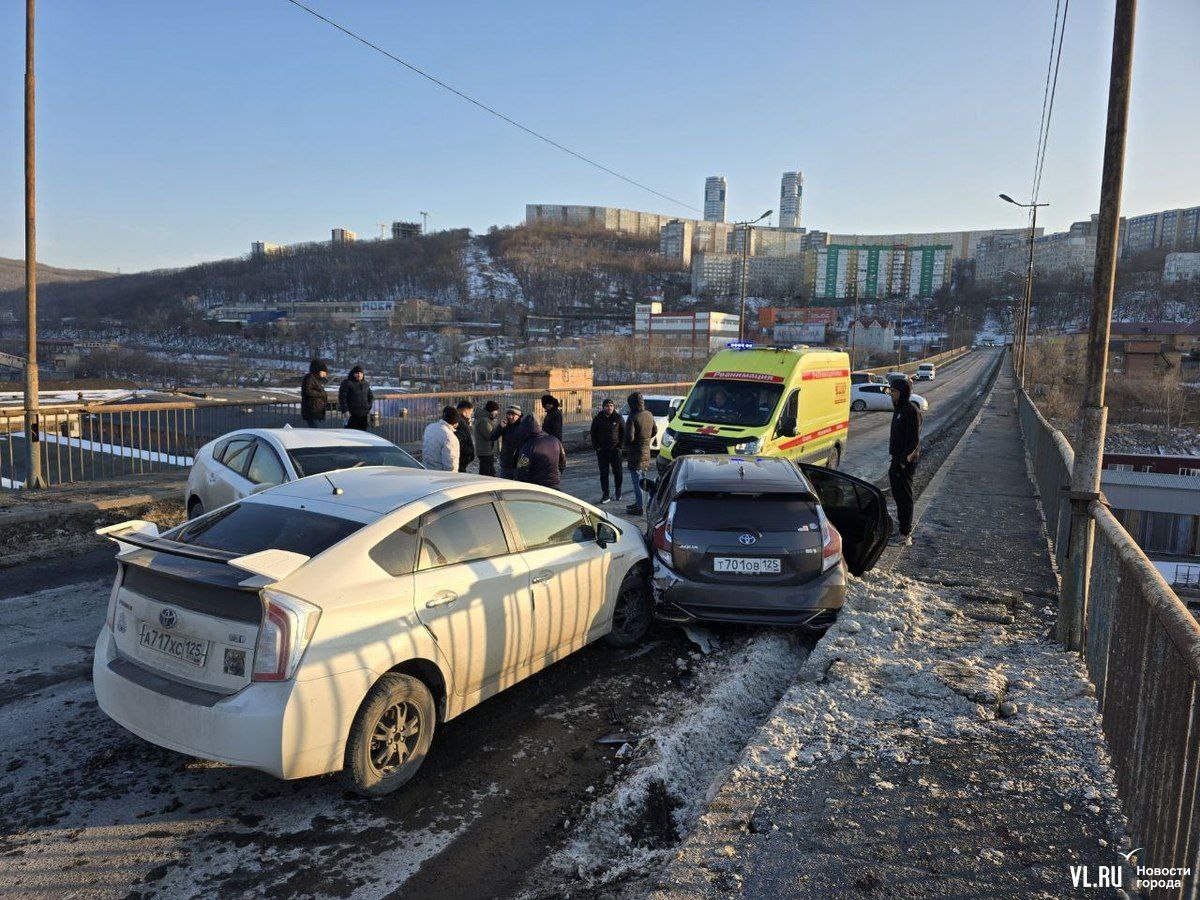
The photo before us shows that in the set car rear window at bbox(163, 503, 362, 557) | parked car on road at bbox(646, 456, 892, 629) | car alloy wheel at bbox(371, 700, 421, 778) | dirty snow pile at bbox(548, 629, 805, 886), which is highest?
car rear window at bbox(163, 503, 362, 557)

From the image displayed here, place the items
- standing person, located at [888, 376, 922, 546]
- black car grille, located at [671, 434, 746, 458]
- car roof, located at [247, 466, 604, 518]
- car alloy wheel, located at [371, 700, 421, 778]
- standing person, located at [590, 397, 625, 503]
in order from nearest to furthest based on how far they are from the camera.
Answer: car alloy wheel, located at [371, 700, 421, 778]
car roof, located at [247, 466, 604, 518]
standing person, located at [888, 376, 922, 546]
standing person, located at [590, 397, 625, 503]
black car grille, located at [671, 434, 746, 458]

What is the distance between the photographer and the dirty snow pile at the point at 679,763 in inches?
143

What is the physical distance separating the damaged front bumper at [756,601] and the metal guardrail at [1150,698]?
71.3 inches

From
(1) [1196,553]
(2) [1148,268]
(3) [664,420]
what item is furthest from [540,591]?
(2) [1148,268]

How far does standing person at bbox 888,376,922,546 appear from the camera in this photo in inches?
375

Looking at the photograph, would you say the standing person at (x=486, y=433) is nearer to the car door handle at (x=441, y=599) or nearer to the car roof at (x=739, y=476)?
the car roof at (x=739, y=476)

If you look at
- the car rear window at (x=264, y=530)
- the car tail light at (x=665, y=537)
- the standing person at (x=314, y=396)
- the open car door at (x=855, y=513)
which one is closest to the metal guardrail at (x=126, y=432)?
the standing person at (x=314, y=396)

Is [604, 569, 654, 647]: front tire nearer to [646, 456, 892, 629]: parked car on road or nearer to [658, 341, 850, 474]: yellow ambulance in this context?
[646, 456, 892, 629]: parked car on road

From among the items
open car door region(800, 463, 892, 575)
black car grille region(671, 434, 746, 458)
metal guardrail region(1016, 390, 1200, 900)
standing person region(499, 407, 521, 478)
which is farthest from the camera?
black car grille region(671, 434, 746, 458)

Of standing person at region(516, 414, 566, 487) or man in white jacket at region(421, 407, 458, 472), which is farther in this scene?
man in white jacket at region(421, 407, 458, 472)

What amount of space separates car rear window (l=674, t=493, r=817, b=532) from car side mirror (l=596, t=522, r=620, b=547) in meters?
0.57

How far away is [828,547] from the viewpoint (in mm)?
6266

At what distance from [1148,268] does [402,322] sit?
6040 inches

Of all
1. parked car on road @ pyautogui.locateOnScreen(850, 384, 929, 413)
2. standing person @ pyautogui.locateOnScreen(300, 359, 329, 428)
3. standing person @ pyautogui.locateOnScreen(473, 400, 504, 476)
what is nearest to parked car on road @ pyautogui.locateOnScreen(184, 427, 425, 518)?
standing person @ pyautogui.locateOnScreen(473, 400, 504, 476)
